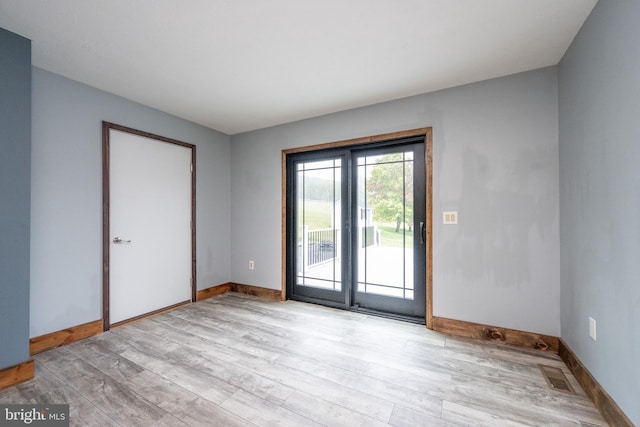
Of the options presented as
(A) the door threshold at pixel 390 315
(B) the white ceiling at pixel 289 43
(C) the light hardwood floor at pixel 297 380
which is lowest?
(C) the light hardwood floor at pixel 297 380

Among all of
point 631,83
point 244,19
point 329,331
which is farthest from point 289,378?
point 631,83

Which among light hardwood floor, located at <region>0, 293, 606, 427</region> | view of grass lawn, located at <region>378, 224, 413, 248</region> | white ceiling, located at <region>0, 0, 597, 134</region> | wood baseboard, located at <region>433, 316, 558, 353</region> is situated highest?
white ceiling, located at <region>0, 0, 597, 134</region>

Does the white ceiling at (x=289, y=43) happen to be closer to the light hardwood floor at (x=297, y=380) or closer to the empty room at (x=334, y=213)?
the empty room at (x=334, y=213)

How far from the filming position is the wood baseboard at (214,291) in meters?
3.85

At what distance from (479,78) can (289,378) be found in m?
3.24

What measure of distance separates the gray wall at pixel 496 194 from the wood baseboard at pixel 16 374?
141 inches

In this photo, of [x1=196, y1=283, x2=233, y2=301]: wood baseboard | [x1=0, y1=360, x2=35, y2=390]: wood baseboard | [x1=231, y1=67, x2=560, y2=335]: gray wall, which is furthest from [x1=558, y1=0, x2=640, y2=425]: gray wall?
[x1=196, y1=283, x2=233, y2=301]: wood baseboard

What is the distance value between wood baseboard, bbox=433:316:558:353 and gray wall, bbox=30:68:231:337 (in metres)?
3.69

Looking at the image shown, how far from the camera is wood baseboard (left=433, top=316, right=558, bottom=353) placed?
2355 millimetres

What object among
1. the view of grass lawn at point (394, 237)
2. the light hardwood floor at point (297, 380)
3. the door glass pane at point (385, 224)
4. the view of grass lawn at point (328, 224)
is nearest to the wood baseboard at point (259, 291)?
the light hardwood floor at point (297, 380)

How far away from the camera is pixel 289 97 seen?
3.02 meters

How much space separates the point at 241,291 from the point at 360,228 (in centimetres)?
226

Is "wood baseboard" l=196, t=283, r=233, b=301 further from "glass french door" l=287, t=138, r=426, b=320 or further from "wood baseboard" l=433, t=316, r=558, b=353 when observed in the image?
"wood baseboard" l=433, t=316, r=558, b=353

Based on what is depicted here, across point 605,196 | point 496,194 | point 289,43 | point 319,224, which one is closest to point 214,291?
point 319,224
